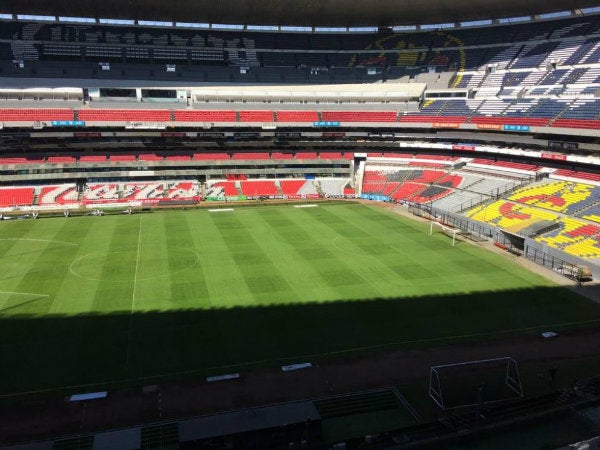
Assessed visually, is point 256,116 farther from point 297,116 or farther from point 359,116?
point 359,116

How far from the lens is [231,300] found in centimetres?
2980

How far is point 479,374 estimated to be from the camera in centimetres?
2219

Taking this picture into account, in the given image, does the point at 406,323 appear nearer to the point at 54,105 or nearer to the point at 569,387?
the point at 569,387

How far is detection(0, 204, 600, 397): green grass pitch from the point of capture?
23.3m

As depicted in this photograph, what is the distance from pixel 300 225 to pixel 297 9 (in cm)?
3791

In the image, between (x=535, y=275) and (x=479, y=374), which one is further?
(x=535, y=275)

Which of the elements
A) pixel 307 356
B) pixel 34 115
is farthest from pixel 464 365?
pixel 34 115

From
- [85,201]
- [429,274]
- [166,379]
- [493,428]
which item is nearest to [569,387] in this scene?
[493,428]

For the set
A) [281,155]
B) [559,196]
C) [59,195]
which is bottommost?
[59,195]

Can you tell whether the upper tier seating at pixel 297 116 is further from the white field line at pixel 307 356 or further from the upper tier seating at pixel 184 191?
the white field line at pixel 307 356

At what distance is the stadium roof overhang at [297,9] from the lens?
6631 centimetres

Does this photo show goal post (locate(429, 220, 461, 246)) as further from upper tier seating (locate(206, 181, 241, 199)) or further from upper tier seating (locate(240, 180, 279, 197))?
upper tier seating (locate(206, 181, 241, 199))

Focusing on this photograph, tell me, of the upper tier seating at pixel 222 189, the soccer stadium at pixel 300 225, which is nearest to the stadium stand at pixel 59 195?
the soccer stadium at pixel 300 225

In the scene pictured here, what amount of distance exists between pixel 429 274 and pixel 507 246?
12.1 meters
